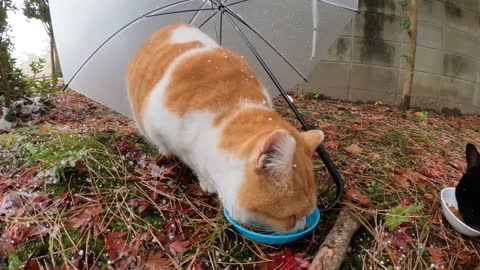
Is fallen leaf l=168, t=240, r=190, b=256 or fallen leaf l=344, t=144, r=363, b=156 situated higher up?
fallen leaf l=344, t=144, r=363, b=156

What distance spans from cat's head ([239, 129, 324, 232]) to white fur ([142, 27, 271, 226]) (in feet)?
0.21

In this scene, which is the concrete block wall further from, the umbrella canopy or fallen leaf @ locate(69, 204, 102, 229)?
fallen leaf @ locate(69, 204, 102, 229)

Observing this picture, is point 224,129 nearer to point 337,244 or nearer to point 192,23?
point 337,244

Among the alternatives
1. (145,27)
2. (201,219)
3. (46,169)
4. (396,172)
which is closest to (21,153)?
(46,169)

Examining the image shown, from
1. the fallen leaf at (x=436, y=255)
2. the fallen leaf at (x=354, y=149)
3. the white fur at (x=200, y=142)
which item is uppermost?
the white fur at (x=200, y=142)

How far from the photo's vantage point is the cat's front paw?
196 centimetres

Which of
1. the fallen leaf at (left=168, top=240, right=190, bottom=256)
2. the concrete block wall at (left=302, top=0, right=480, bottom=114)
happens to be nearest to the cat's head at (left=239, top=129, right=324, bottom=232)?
the fallen leaf at (left=168, top=240, right=190, bottom=256)

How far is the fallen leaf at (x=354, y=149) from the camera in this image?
8.80 feet

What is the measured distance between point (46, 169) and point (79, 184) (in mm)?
231

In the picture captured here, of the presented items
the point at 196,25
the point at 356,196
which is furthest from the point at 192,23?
the point at 356,196

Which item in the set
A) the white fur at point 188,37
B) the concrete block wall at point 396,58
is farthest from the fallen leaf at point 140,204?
the concrete block wall at point 396,58

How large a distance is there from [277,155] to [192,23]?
5.81ft

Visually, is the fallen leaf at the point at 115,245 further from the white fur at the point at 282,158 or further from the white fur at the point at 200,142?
the white fur at the point at 282,158

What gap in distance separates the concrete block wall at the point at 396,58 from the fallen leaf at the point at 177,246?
11.9 ft
